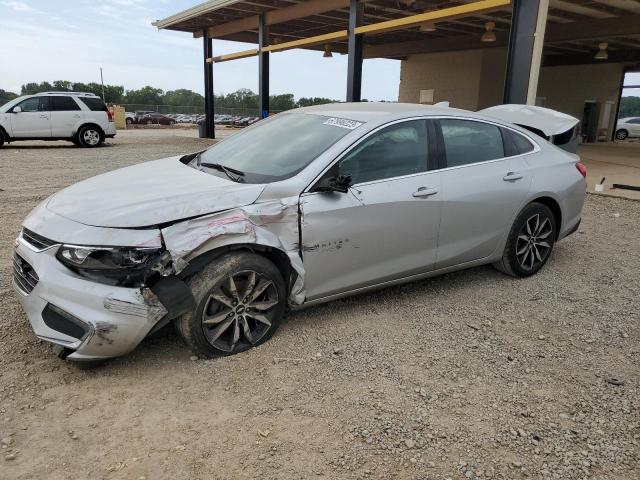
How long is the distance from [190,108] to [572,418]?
61338 millimetres

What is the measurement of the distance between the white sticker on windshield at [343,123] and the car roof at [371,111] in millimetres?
51

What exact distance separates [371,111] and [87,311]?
255 centimetres

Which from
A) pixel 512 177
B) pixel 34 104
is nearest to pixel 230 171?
pixel 512 177

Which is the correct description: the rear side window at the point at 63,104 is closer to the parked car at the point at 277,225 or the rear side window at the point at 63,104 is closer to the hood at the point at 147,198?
the parked car at the point at 277,225

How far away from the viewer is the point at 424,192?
12.9 ft

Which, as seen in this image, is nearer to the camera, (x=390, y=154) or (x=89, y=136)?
(x=390, y=154)

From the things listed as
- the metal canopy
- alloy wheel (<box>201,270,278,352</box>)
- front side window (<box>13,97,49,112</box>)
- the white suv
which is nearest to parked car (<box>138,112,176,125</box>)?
the metal canopy

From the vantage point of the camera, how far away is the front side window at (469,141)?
4.21 metres

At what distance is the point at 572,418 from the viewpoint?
2.79m

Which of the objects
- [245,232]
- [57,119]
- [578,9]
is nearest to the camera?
[245,232]

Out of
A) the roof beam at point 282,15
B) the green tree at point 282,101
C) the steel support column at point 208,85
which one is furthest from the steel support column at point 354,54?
the green tree at point 282,101

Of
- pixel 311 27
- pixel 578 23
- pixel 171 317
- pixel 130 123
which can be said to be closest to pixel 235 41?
pixel 311 27

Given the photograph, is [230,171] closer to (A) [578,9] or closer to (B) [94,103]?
(A) [578,9]

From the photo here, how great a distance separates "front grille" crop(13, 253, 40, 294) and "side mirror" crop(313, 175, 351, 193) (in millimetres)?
1785
